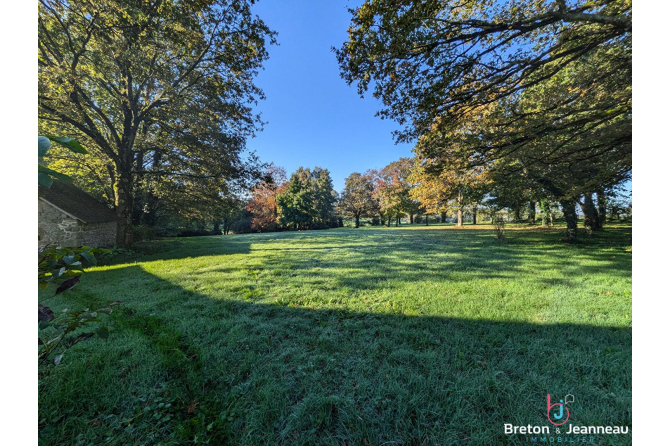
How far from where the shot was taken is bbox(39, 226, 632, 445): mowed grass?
5.13 ft

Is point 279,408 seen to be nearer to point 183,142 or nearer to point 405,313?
point 405,313

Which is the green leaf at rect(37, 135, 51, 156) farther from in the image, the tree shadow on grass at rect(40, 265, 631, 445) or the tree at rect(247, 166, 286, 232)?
the tree at rect(247, 166, 286, 232)

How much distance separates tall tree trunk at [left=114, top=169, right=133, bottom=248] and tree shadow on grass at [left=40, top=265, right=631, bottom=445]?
356 inches

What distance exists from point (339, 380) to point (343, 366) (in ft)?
0.59

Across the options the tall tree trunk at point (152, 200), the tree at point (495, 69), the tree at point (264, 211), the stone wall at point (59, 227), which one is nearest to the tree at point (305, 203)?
the tree at point (264, 211)

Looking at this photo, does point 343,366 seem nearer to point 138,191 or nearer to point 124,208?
point 124,208

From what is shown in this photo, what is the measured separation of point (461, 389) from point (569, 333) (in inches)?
73.9

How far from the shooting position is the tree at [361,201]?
33.8 meters

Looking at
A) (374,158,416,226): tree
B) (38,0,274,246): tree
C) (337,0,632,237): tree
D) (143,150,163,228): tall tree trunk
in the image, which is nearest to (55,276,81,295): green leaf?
(337,0,632,237): tree

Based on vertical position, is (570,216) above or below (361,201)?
below

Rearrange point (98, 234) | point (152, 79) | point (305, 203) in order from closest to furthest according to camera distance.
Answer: point (152, 79) < point (98, 234) < point (305, 203)

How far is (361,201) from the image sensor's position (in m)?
33.6

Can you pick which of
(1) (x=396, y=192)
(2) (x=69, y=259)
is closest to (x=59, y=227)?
(2) (x=69, y=259)

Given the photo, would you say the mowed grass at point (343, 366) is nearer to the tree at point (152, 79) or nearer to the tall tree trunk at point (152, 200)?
the tree at point (152, 79)
